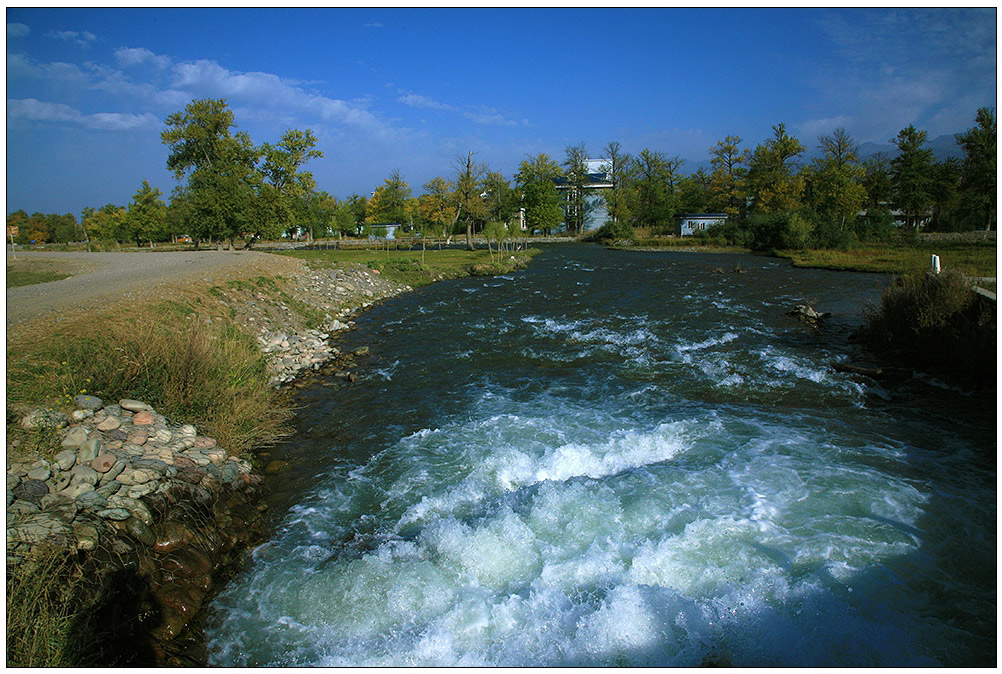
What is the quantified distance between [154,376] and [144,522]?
10.7ft

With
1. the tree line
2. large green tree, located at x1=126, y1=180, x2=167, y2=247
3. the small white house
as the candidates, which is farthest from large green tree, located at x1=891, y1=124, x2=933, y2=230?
large green tree, located at x1=126, y1=180, x2=167, y2=247

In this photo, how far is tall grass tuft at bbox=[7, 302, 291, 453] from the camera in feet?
24.8

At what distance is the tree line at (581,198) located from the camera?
42.8 m

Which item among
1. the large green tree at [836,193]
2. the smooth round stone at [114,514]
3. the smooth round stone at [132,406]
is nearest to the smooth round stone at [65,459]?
the smooth round stone at [114,514]

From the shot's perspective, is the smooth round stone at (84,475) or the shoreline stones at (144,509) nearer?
the shoreline stones at (144,509)

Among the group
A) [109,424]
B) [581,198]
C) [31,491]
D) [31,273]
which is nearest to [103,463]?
[31,491]

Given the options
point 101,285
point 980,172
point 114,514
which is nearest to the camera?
point 114,514

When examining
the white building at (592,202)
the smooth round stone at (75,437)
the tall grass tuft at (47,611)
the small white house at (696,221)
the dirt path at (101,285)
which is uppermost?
the white building at (592,202)

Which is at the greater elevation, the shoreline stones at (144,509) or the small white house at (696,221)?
the small white house at (696,221)

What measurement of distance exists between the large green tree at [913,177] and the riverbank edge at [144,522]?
2539 inches

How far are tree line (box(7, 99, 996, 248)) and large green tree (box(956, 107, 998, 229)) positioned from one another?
0.11m

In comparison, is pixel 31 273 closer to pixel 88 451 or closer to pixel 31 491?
pixel 88 451

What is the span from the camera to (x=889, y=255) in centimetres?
3553

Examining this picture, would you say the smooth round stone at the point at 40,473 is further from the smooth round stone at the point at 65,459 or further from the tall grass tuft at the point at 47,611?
the tall grass tuft at the point at 47,611
